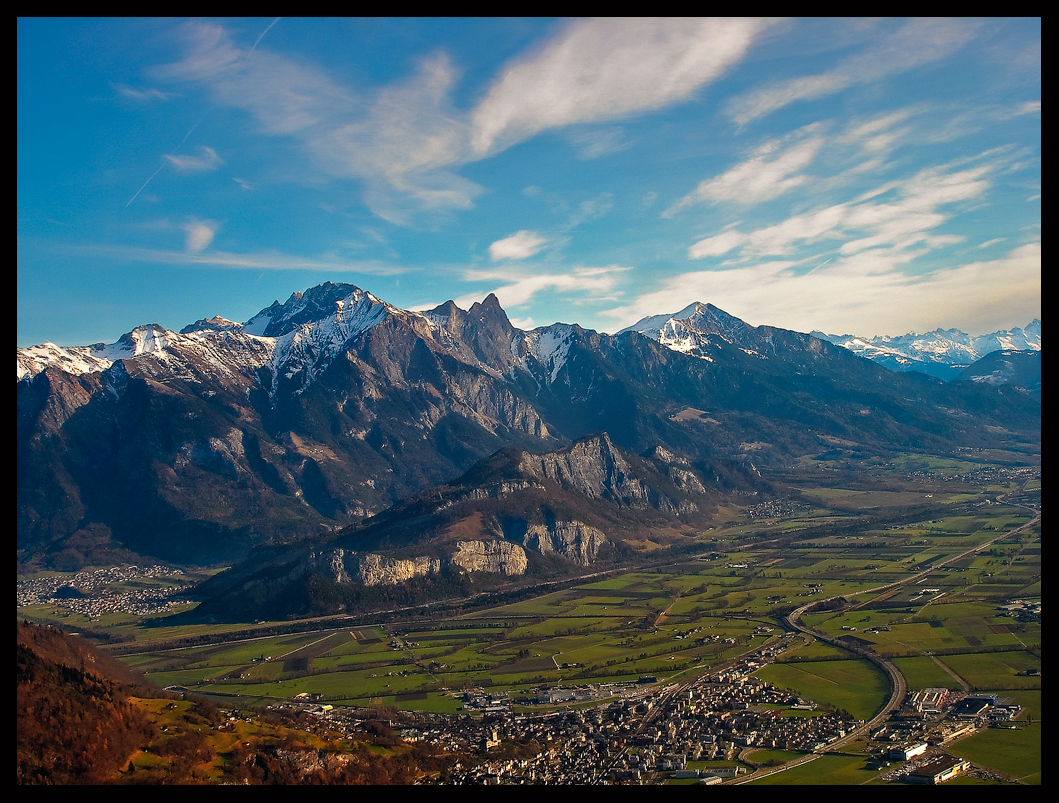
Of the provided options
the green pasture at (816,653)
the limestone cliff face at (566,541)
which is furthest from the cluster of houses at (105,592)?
the green pasture at (816,653)

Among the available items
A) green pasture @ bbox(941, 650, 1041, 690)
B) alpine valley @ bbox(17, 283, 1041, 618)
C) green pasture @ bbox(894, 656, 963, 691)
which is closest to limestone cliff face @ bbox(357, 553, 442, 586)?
alpine valley @ bbox(17, 283, 1041, 618)

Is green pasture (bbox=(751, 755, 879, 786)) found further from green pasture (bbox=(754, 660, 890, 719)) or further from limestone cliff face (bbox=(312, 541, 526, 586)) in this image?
limestone cliff face (bbox=(312, 541, 526, 586))

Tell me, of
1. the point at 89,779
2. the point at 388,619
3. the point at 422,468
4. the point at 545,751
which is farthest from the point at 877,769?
the point at 422,468

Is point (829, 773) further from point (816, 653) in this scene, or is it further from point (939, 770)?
point (816, 653)

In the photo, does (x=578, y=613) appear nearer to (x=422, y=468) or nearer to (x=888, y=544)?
(x=888, y=544)

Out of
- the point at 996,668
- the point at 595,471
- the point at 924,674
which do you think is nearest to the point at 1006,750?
A: the point at 924,674
